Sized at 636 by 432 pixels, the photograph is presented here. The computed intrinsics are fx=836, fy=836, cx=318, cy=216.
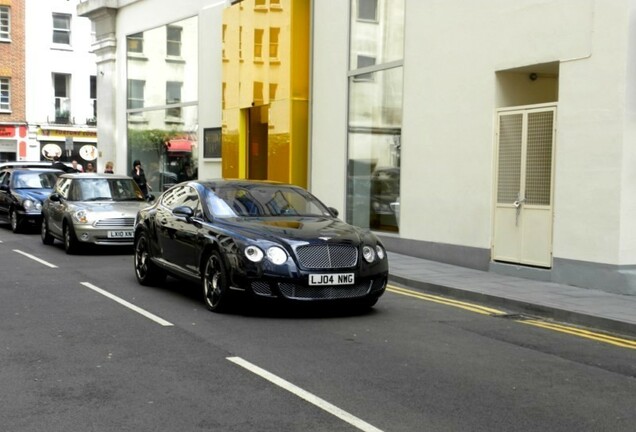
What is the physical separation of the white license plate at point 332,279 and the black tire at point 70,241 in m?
8.22

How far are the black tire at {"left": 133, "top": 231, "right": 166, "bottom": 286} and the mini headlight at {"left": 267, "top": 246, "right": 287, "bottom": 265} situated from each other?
294cm

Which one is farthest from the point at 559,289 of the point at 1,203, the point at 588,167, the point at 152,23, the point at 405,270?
the point at 152,23

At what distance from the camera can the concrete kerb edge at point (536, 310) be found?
920 cm

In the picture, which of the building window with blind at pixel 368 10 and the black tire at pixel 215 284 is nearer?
the black tire at pixel 215 284

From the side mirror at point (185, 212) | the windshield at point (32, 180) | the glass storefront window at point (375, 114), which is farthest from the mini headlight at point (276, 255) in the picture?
the windshield at point (32, 180)

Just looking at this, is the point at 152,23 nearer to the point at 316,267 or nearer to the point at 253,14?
the point at 253,14

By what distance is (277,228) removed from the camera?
9.46 meters

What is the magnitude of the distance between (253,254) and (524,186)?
5746mm

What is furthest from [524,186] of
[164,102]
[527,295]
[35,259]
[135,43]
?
[135,43]

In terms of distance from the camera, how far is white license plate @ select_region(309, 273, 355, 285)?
29.5 feet

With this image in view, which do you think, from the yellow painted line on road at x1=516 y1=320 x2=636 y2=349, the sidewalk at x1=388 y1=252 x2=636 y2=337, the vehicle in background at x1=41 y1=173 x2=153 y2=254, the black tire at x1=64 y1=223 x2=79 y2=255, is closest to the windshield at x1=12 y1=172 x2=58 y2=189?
the vehicle in background at x1=41 y1=173 x2=153 y2=254

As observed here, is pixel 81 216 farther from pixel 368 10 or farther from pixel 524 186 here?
pixel 524 186

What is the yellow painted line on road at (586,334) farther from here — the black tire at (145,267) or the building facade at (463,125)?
the black tire at (145,267)

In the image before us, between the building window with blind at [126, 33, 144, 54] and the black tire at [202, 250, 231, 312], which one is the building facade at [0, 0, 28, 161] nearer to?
the building window with blind at [126, 33, 144, 54]
